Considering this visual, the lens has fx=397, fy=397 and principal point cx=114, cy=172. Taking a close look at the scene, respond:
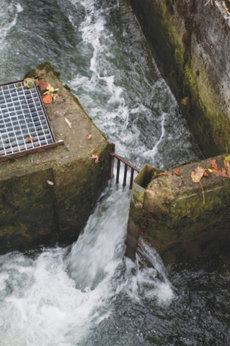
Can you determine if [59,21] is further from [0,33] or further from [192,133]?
[192,133]

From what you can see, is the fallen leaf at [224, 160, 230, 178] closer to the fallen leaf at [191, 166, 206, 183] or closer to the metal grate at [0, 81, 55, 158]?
the fallen leaf at [191, 166, 206, 183]

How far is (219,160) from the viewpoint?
17.2 ft

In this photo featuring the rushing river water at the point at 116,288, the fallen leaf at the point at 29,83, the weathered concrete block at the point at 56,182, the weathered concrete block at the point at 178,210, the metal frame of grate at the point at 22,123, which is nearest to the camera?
the weathered concrete block at the point at 178,210

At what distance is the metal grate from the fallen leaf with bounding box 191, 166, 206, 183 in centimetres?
198

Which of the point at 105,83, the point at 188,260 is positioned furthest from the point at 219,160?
the point at 105,83

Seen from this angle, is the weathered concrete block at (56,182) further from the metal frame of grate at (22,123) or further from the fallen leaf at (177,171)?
the fallen leaf at (177,171)

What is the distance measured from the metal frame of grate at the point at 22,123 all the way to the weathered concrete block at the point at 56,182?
0.34 ft

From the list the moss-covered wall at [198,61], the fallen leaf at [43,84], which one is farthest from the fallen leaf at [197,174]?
the fallen leaf at [43,84]

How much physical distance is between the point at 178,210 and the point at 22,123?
98.6 inches

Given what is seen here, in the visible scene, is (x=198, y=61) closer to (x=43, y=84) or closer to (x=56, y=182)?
(x=43, y=84)

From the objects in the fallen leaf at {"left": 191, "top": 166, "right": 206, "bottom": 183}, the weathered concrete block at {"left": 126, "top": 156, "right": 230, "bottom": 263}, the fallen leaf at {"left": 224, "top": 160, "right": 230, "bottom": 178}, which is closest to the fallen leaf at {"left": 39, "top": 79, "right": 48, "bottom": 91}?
the weathered concrete block at {"left": 126, "top": 156, "right": 230, "bottom": 263}

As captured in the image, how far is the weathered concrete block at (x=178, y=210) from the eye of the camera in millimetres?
4938

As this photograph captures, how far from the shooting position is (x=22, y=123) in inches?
222

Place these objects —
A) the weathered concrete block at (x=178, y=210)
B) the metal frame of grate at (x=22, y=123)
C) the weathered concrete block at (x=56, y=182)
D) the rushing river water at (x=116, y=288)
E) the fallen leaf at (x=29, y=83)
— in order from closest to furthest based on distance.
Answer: the weathered concrete block at (x=178, y=210)
the weathered concrete block at (x=56, y=182)
the metal frame of grate at (x=22, y=123)
the rushing river water at (x=116, y=288)
the fallen leaf at (x=29, y=83)
